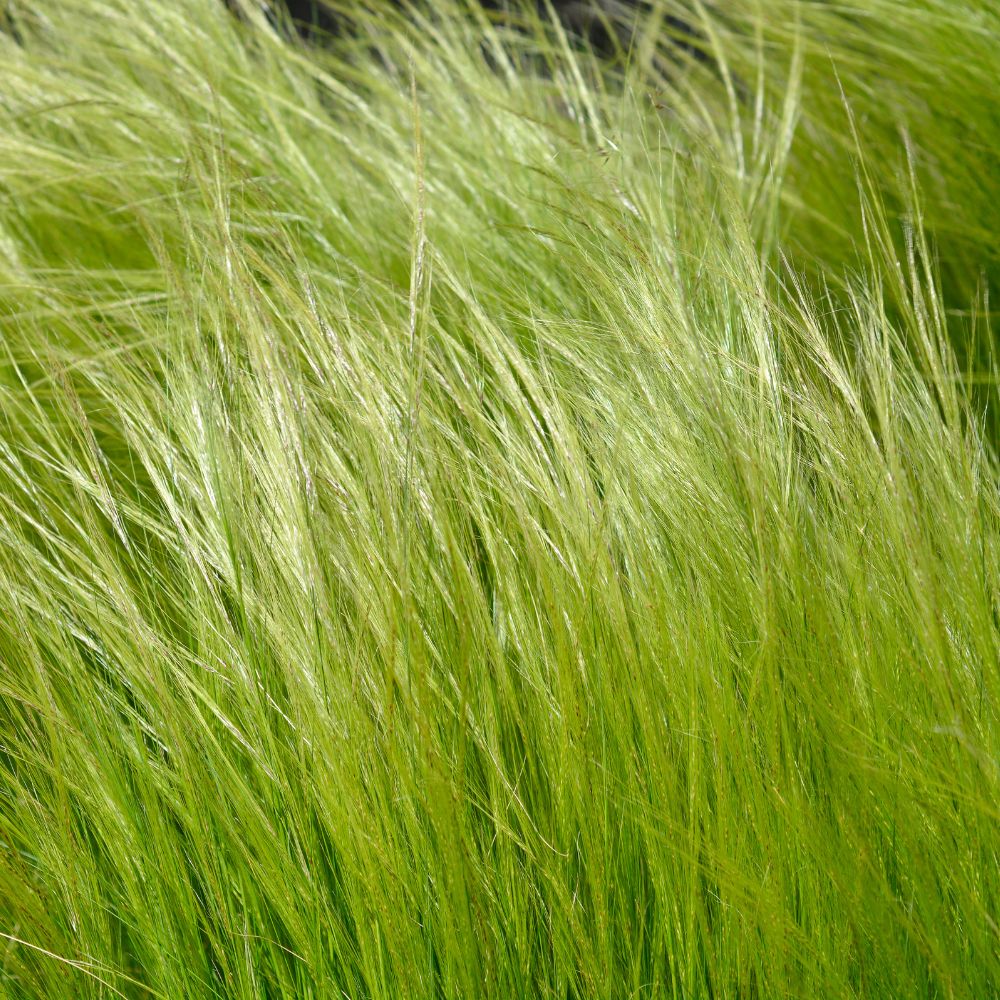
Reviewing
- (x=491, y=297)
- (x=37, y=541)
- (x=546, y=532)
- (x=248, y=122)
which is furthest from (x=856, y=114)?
(x=37, y=541)

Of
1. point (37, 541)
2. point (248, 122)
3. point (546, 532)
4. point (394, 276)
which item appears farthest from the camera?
point (248, 122)

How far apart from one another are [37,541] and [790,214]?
1050mm

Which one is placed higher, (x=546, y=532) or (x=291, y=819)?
(x=546, y=532)

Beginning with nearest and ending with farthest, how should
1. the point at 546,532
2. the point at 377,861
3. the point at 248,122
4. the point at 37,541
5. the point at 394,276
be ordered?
the point at 377,861 → the point at 546,532 → the point at 37,541 → the point at 394,276 → the point at 248,122

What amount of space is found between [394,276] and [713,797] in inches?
32.2

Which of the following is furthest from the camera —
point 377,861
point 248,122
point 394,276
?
point 248,122

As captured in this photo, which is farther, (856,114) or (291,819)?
(856,114)

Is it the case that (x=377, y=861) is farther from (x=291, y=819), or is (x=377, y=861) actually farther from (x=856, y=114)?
(x=856, y=114)

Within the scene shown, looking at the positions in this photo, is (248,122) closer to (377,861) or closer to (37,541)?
(37,541)

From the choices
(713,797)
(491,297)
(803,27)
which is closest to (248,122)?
(491,297)

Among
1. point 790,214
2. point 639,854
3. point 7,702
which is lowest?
point 639,854

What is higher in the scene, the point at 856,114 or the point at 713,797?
the point at 856,114

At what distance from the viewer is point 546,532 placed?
0.93 metres

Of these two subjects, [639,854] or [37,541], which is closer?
[639,854]
